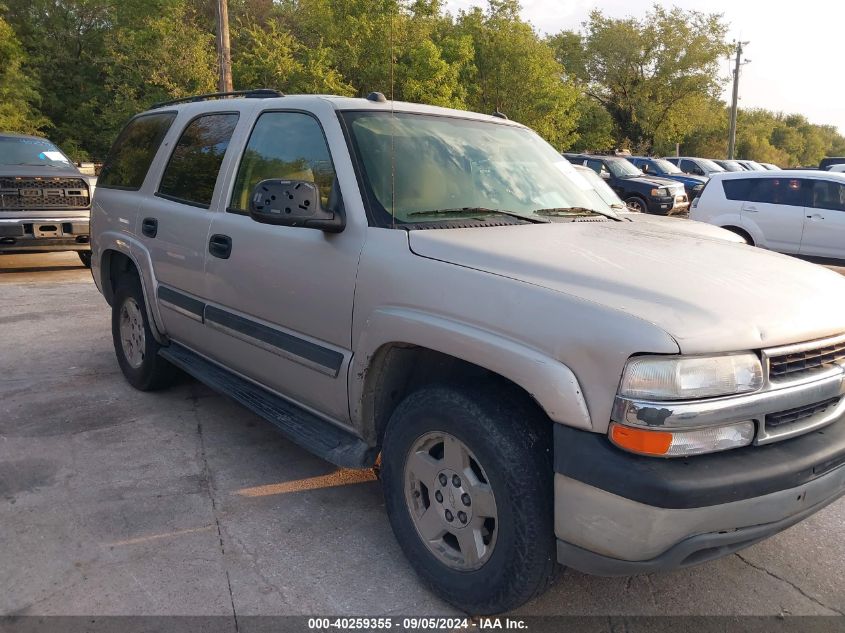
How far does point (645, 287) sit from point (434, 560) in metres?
1.25

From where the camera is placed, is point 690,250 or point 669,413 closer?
point 669,413

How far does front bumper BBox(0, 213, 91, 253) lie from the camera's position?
9.25 m

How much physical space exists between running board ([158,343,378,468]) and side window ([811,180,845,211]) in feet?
33.1

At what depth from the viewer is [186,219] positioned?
3.98m

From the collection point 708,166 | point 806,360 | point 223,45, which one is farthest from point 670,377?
point 708,166

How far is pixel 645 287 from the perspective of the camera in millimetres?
2264

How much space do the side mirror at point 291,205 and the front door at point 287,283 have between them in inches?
5.0

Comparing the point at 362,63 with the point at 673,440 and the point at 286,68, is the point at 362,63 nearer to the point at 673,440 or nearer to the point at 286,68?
the point at 286,68

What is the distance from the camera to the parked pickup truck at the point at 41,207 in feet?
30.5

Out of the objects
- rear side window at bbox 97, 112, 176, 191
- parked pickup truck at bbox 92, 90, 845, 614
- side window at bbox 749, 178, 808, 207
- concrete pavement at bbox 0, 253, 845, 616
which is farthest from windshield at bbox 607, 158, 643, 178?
concrete pavement at bbox 0, 253, 845, 616

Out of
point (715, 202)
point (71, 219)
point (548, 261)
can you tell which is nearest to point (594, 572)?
point (548, 261)

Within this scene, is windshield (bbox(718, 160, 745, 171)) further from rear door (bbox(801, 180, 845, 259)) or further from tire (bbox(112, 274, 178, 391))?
tire (bbox(112, 274, 178, 391))

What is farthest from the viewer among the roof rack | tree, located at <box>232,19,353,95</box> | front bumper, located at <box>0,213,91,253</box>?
tree, located at <box>232,19,353,95</box>

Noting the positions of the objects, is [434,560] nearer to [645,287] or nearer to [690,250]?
[645,287]
